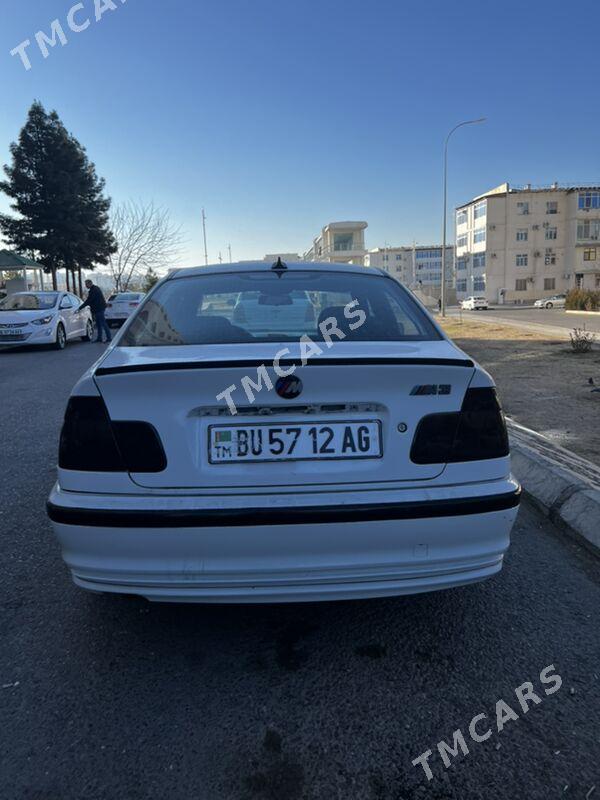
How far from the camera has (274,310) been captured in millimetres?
3051

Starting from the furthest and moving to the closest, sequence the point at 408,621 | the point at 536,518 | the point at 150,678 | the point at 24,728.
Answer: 1. the point at 536,518
2. the point at 408,621
3. the point at 150,678
4. the point at 24,728

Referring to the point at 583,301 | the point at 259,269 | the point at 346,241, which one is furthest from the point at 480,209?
the point at 259,269

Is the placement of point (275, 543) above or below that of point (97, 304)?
below

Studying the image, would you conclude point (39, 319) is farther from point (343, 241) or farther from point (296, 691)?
point (343, 241)

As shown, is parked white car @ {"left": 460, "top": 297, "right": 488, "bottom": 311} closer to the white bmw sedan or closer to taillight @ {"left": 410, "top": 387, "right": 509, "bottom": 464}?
taillight @ {"left": 410, "top": 387, "right": 509, "bottom": 464}

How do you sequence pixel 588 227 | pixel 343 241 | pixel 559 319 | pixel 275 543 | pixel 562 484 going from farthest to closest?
1. pixel 343 241
2. pixel 588 227
3. pixel 559 319
4. pixel 562 484
5. pixel 275 543

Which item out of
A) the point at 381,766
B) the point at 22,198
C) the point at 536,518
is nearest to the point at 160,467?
the point at 381,766

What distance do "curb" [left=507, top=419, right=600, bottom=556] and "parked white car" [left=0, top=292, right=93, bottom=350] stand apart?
477 inches

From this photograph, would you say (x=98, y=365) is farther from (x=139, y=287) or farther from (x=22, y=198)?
(x=139, y=287)

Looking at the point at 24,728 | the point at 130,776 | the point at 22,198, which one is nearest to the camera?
the point at 130,776

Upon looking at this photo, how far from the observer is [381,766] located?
1.73 meters

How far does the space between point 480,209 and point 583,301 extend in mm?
44231

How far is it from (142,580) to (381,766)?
94 centimetres

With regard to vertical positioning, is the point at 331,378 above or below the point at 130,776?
above
